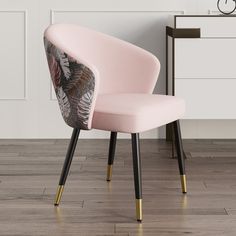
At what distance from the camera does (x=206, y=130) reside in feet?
14.3

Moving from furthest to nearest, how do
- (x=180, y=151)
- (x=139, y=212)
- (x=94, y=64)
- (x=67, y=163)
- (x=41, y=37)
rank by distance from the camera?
(x=41, y=37)
(x=94, y=64)
(x=180, y=151)
(x=67, y=163)
(x=139, y=212)

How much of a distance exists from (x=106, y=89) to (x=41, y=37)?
1285 mm

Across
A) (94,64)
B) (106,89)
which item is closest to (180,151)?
(106,89)

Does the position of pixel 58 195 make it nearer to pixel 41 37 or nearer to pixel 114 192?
pixel 114 192

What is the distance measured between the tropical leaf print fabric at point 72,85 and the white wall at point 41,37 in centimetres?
151

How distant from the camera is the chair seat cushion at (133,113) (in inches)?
101

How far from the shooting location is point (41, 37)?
4238mm

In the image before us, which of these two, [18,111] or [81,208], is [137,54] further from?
[18,111]

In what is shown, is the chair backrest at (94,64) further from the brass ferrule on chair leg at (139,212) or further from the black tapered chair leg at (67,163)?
the brass ferrule on chair leg at (139,212)

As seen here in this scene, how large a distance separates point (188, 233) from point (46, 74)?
2094 mm

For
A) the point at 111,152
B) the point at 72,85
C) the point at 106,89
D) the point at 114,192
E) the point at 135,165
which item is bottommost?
the point at 114,192

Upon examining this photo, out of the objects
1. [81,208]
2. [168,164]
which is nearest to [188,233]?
[81,208]

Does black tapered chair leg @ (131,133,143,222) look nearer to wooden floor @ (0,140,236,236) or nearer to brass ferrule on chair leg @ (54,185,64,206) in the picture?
wooden floor @ (0,140,236,236)

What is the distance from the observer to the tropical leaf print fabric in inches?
102
